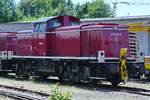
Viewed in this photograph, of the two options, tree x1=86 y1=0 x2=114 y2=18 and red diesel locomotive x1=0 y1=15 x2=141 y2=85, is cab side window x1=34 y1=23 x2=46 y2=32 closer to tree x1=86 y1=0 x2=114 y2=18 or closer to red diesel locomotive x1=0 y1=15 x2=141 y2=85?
red diesel locomotive x1=0 y1=15 x2=141 y2=85

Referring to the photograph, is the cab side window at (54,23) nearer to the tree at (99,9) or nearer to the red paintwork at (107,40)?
the red paintwork at (107,40)

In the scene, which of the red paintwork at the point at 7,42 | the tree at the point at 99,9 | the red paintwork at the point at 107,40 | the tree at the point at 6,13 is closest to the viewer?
the red paintwork at the point at 107,40

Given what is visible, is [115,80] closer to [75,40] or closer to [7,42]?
[75,40]

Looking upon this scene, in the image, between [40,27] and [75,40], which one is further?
[40,27]

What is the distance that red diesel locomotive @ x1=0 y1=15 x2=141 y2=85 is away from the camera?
12977 mm

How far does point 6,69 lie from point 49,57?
5459 mm

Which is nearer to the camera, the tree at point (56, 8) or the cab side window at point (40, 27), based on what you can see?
the cab side window at point (40, 27)

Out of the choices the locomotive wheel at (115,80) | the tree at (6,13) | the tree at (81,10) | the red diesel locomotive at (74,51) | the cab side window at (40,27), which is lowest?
the locomotive wheel at (115,80)

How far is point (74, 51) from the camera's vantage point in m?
14.4

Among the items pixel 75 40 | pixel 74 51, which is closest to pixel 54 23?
pixel 75 40

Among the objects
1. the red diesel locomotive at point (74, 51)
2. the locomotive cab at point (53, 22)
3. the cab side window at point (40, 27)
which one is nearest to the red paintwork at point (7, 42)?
the red diesel locomotive at point (74, 51)

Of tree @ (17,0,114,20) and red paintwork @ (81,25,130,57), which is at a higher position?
tree @ (17,0,114,20)

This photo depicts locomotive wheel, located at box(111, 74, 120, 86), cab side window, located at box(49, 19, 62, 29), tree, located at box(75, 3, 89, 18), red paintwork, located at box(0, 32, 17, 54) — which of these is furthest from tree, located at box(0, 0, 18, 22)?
locomotive wheel, located at box(111, 74, 120, 86)

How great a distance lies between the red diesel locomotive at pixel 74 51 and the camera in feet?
42.6
